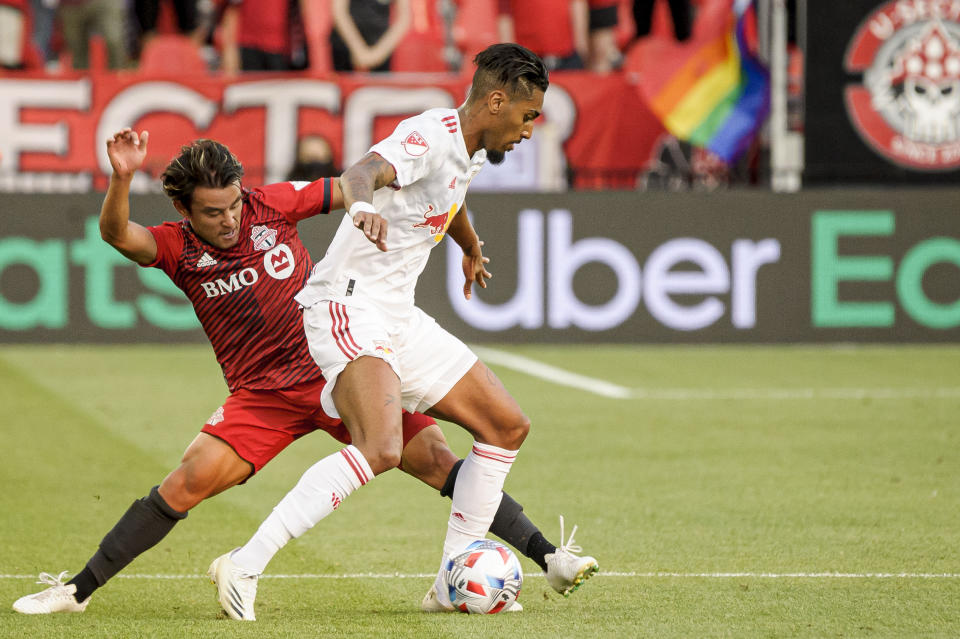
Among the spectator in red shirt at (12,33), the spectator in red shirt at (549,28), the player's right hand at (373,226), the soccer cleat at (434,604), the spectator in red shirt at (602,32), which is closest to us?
the player's right hand at (373,226)

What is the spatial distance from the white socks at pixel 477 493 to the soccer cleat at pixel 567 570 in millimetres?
259

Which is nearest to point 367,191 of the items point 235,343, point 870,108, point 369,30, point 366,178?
point 366,178

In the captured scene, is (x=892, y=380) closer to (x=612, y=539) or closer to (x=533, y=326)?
(x=533, y=326)

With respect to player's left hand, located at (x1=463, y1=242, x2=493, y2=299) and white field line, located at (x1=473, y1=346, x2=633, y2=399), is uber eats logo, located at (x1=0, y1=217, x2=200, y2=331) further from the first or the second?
player's left hand, located at (x1=463, y1=242, x2=493, y2=299)

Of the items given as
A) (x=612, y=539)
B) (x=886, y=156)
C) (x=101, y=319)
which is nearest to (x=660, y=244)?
(x=886, y=156)

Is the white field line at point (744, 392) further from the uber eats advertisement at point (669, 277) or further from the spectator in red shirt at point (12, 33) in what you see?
the spectator in red shirt at point (12, 33)

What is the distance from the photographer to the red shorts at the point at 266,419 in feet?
17.3

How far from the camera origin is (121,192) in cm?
493

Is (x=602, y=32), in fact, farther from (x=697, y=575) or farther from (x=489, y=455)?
(x=489, y=455)

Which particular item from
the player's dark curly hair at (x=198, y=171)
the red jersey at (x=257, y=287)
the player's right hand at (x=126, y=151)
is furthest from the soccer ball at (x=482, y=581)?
the player's right hand at (x=126, y=151)

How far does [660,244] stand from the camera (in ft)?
43.8

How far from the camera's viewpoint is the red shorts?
5.27 metres

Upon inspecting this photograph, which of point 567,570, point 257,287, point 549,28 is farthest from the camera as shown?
point 549,28

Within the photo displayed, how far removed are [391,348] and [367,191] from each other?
613mm
